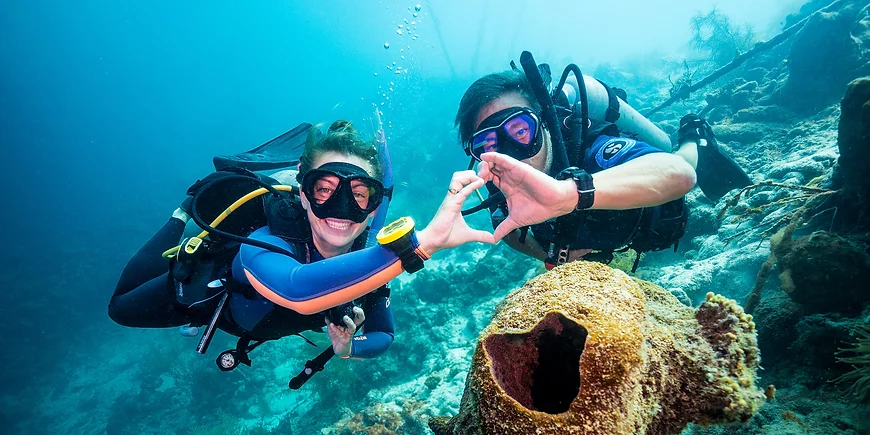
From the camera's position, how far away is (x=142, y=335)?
19.0 meters

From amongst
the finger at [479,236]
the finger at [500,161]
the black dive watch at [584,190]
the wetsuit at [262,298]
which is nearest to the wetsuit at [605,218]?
the black dive watch at [584,190]

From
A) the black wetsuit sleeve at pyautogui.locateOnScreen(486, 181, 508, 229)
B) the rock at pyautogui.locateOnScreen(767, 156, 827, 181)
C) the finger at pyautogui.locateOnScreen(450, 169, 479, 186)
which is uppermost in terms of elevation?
the rock at pyautogui.locateOnScreen(767, 156, 827, 181)

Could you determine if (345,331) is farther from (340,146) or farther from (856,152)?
(856,152)

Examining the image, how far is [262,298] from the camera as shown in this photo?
11.8 feet

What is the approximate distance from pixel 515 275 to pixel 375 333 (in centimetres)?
705

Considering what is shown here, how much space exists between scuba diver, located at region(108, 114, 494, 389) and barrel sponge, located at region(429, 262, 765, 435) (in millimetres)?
1159

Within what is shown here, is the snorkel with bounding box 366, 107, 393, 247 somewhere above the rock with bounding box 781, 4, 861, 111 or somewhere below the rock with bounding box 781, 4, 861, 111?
below

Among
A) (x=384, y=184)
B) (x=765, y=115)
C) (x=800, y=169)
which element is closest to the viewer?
(x=384, y=184)

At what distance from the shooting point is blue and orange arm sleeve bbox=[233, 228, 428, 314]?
7.40 feet

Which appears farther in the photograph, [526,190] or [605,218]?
[605,218]

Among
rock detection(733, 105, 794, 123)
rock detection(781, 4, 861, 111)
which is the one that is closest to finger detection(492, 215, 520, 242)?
rock detection(733, 105, 794, 123)

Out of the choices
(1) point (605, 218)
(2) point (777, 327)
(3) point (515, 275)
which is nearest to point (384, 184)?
(1) point (605, 218)

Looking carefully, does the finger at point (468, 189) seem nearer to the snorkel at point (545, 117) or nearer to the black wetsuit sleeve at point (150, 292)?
the snorkel at point (545, 117)

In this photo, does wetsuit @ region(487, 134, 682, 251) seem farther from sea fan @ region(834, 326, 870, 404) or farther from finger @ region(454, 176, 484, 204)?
sea fan @ region(834, 326, 870, 404)
